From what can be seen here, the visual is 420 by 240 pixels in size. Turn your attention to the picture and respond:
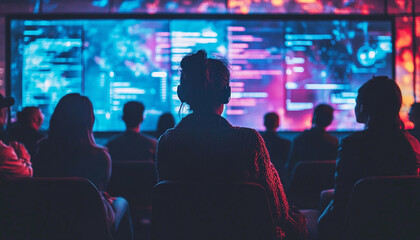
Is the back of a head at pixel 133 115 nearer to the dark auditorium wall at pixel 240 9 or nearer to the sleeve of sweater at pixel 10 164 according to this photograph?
the sleeve of sweater at pixel 10 164

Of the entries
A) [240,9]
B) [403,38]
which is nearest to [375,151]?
[240,9]

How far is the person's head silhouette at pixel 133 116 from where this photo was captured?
11.0 feet

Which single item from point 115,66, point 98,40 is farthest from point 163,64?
point 98,40

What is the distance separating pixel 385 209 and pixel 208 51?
3.87 metres

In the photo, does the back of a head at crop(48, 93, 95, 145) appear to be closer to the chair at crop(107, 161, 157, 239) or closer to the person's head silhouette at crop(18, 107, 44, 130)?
the chair at crop(107, 161, 157, 239)

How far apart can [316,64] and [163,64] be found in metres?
2.23

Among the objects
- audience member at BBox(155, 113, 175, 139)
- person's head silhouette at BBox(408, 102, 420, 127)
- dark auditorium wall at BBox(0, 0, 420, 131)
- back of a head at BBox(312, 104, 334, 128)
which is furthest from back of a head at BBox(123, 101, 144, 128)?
person's head silhouette at BBox(408, 102, 420, 127)

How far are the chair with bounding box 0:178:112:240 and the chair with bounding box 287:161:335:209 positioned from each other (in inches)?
63.7

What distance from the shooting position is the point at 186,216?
128 cm

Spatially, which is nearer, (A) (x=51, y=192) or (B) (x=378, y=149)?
(A) (x=51, y=192)

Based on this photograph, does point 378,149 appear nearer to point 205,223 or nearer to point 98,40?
point 205,223

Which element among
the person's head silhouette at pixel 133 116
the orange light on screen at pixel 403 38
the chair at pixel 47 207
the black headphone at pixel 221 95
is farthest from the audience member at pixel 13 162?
Result: the orange light on screen at pixel 403 38

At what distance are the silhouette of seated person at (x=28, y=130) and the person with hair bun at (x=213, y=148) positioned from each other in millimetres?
2612

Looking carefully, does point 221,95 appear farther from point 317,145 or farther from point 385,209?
point 317,145
